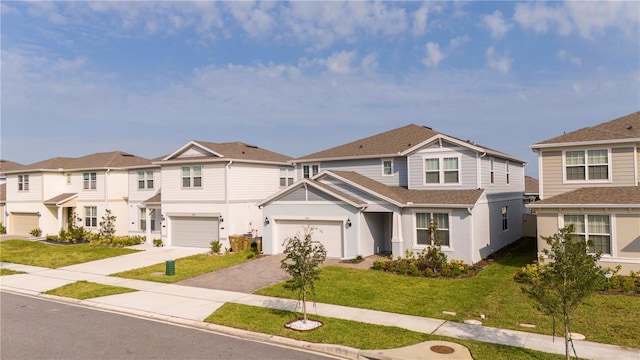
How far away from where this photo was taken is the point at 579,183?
18719 mm

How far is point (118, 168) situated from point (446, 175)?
86.2 ft

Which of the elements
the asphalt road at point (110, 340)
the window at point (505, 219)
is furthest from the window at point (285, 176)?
the asphalt road at point (110, 340)

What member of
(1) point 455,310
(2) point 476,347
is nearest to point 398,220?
(1) point 455,310

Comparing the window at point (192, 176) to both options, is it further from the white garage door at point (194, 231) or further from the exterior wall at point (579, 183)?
the exterior wall at point (579, 183)

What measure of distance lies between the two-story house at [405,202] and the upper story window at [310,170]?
6.10 ft

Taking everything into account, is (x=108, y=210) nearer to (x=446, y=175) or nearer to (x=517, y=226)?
(x=446, y=175)

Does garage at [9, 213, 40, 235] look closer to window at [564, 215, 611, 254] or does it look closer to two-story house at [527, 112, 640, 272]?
two-story house at [527, 112, 640, 272]

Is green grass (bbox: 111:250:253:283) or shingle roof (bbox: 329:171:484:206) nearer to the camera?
green grass (bbox: 111:250:253:283)

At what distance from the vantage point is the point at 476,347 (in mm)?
10180

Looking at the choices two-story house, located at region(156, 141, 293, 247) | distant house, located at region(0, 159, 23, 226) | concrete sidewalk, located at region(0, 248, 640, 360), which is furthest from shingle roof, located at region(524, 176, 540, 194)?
distant house, located at region(0, 159, 23, 226)

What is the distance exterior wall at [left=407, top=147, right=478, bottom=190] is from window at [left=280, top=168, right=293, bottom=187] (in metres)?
11.9

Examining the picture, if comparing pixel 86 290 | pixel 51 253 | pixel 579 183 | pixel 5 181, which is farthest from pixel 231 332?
pixel 5 181

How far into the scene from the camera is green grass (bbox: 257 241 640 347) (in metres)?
11.7

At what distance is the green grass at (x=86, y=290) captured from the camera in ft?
54.7
